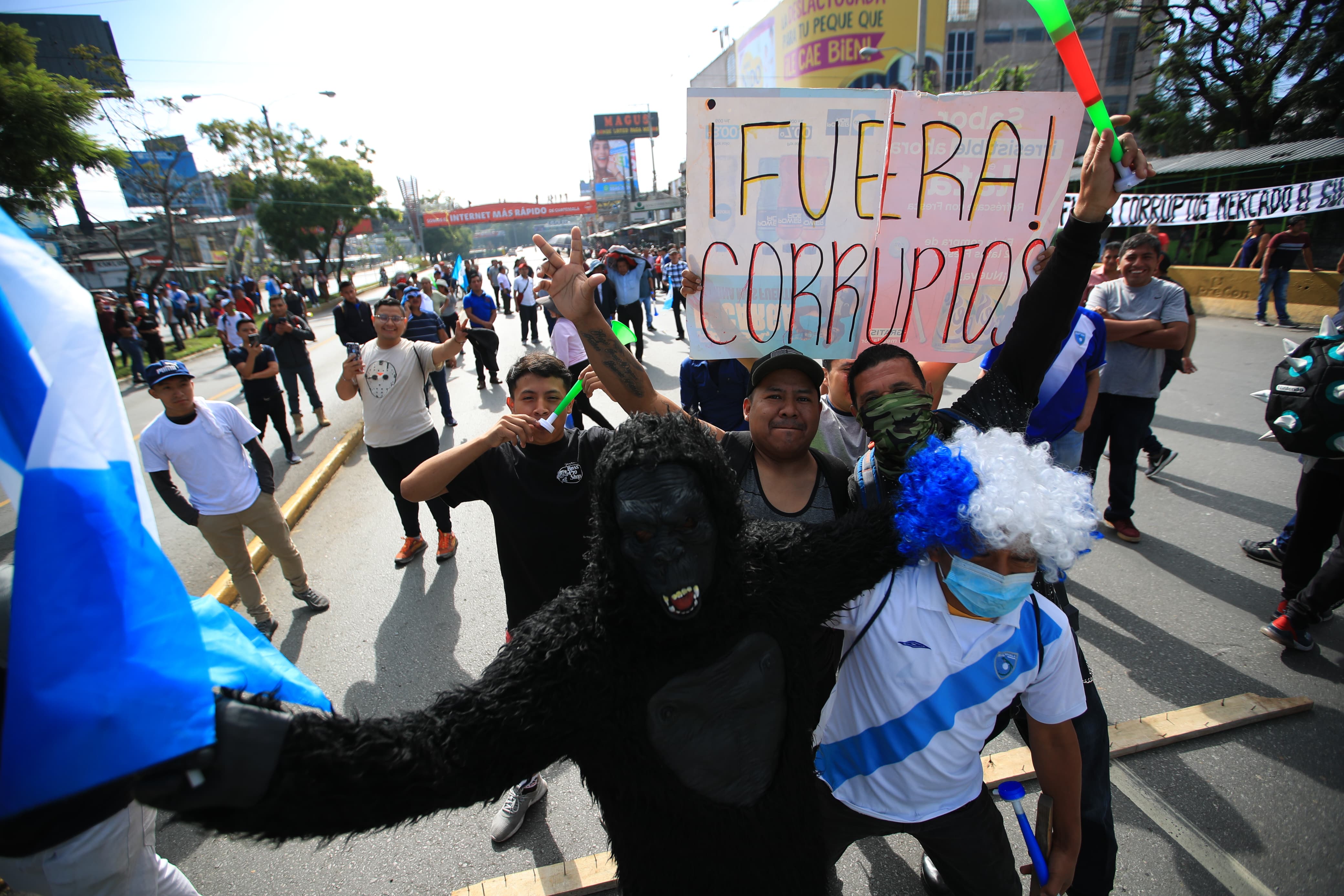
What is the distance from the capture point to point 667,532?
45.8 inches

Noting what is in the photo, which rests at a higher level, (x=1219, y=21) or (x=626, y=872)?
(x=1219, y=21)

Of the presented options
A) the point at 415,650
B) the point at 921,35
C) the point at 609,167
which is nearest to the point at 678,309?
the point at 921,35

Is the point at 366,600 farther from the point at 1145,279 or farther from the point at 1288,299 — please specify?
the point at 1288,299

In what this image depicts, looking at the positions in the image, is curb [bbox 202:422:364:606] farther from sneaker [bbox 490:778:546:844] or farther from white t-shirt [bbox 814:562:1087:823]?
white t-shirt [bbox 814:562:1087:823]

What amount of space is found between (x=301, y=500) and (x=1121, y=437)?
275 inches

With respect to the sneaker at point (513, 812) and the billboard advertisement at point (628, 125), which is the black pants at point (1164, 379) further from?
the billboard advertisement at point (628, 125)

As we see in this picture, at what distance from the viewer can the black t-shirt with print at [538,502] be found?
242 centimetres

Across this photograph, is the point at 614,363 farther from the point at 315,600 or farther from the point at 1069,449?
the point at 315,600

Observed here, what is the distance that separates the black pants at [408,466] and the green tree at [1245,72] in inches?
1017

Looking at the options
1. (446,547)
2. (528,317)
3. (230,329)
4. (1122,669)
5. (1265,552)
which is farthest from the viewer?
(528,317)

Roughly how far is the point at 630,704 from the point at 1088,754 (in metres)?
1.56

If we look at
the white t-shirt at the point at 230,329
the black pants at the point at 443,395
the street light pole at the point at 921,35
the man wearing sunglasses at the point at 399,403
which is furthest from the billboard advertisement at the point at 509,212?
the man wearing sunglasses at the point at 399,403

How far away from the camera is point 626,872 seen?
1.34m

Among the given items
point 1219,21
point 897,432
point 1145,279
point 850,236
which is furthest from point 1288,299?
point 1219,21
